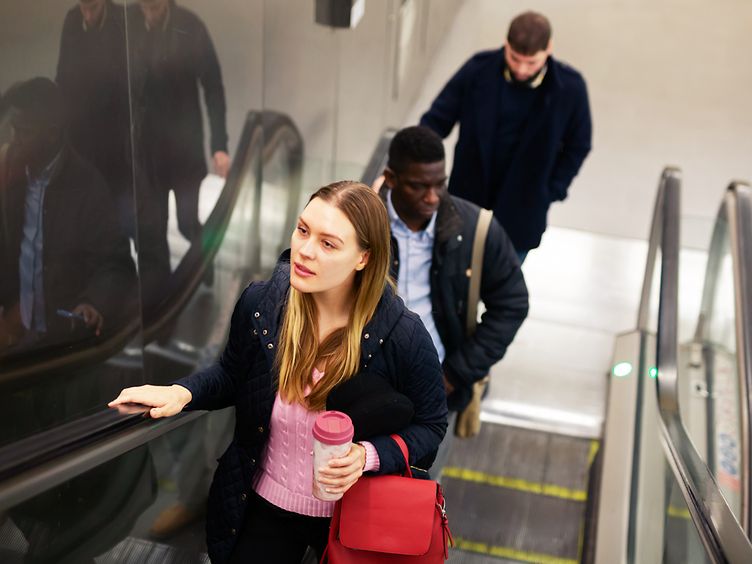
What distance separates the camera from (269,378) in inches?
91.9

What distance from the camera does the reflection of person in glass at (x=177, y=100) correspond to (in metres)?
3.26

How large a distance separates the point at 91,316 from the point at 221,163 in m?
1.13

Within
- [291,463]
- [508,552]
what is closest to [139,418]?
[291,463]

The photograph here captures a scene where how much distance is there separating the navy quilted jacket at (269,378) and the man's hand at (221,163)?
5.78 ft

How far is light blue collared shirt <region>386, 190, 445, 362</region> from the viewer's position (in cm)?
335

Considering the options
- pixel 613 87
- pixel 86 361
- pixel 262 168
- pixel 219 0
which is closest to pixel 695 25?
pixel 613 87

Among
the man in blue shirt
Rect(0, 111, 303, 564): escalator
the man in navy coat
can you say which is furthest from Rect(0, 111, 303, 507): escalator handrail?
the man in navy coat

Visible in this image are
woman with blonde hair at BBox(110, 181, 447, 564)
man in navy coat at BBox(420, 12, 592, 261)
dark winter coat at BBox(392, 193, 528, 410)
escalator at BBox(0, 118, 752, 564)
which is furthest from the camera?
man in navy coat at BBox(420, 12, 592, 261)

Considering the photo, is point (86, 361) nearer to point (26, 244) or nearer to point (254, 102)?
point (26, 244)

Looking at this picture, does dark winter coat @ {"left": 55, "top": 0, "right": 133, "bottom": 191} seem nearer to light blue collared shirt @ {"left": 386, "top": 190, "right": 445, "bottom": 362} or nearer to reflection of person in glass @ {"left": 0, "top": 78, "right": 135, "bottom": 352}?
reflection of person in glass @ {"left": 0, "top": 78, "right": 135, "bottom": 352}

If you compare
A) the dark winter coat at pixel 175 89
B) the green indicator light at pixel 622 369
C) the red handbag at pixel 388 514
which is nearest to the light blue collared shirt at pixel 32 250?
the dark winter coat at pixel 175 89

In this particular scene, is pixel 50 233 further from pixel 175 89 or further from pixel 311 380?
pixel 311 380

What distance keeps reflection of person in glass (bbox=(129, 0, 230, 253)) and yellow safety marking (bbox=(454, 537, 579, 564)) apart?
5.83 ft

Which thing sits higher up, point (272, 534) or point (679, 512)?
point (272, 534)
